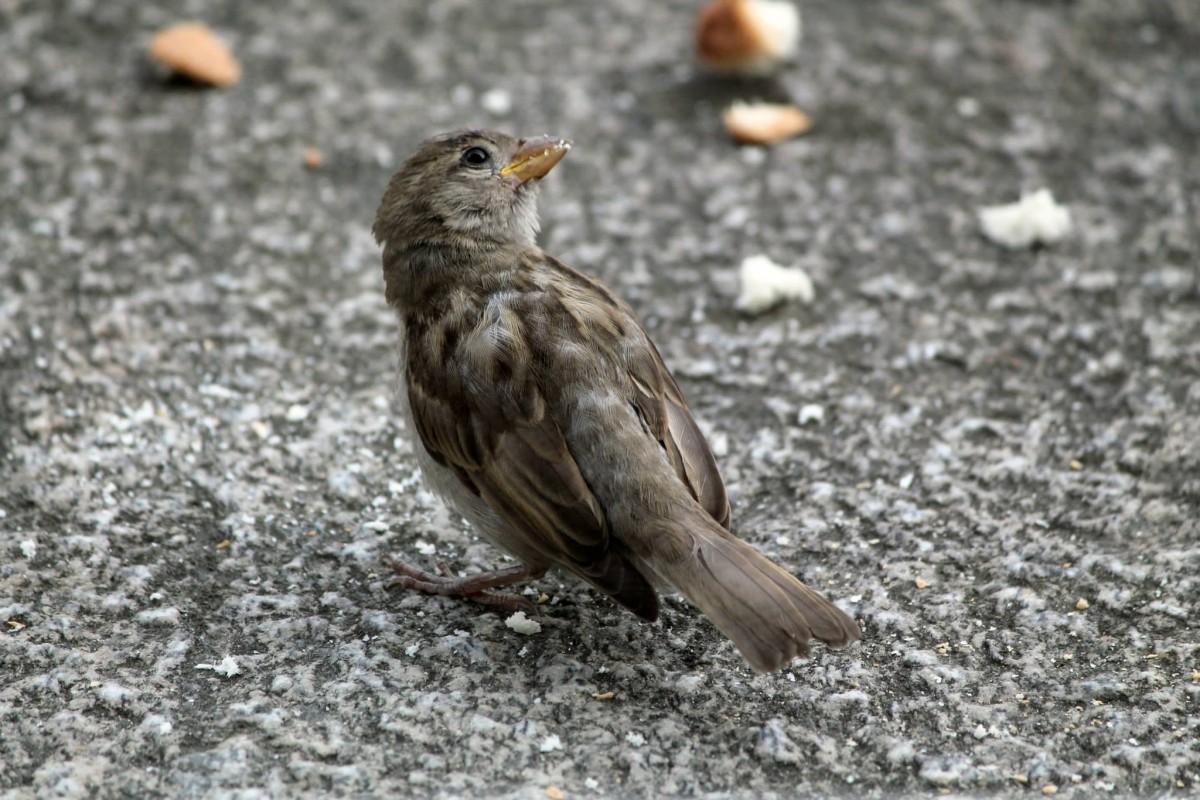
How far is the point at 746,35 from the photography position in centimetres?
579

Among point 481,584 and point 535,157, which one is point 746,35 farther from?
point 481,584

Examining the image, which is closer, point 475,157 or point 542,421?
point 542,421

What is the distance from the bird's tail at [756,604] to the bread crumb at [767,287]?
175 cm

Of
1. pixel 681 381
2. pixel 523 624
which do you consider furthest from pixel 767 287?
pixel 523 624

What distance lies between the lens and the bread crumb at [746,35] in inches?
228

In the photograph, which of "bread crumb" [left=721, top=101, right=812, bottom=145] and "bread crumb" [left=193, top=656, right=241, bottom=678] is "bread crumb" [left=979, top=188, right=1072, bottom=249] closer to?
"bread crumb" [left=721, top=101, right=812, bottom=145]

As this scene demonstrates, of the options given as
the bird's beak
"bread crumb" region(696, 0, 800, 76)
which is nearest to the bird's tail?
the bird's beak

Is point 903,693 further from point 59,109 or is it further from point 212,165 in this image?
point 59,109

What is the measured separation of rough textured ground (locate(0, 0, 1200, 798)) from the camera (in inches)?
123

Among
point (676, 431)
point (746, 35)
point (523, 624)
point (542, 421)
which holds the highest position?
point (746, 35)

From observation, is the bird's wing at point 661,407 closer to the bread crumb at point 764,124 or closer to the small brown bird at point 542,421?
the small brown bird at point 542,421

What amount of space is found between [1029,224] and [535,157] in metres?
2.03

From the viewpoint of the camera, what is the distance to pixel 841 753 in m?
3.07

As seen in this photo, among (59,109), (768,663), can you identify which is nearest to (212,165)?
(59,109)
